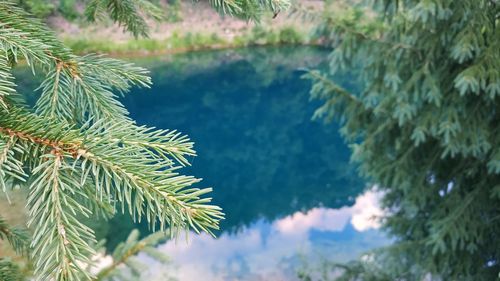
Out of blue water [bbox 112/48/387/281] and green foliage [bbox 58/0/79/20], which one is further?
green foliage [bbox 58/0/79/20]

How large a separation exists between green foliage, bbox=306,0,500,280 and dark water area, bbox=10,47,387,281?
1.50 m

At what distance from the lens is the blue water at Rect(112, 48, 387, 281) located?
7.48 meters

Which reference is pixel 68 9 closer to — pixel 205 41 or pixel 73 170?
pixel 205 41

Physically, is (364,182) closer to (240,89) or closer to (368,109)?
(368,109)

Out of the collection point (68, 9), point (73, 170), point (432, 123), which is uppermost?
point (68, 9)

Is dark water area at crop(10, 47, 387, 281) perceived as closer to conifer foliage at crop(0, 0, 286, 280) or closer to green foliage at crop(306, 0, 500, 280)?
green foliage at crop(306, 0, 500, 280)

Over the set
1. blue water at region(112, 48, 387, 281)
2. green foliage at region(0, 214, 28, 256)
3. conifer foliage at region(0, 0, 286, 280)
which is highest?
conifer foliage at region(0, 0, 286, 280)

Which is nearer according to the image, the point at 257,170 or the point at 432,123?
the point at 432,123

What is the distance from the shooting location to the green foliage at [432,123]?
9.87 feet

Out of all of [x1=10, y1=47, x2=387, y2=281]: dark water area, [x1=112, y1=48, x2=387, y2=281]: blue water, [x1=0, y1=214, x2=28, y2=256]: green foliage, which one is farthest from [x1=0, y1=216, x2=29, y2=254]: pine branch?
[x1=10, y1=47, x2=387, y2=281]: dark water area

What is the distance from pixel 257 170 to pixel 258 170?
0.10 feet

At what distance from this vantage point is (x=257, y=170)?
1112 centimetres

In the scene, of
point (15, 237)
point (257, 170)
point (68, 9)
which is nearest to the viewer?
point (15, 237)

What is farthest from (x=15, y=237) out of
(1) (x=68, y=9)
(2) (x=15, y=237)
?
(1) (x=68, y=9)
